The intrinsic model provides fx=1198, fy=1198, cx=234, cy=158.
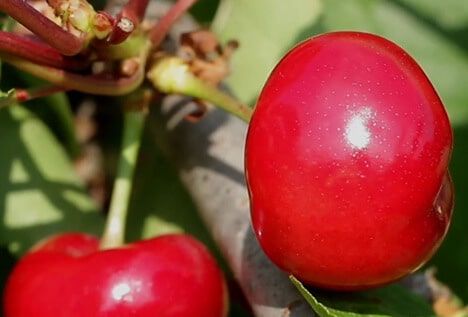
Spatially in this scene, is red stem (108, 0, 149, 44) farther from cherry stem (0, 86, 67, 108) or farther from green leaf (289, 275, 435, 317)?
green leaf (289, 275, 435, 317)

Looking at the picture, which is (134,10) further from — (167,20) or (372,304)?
(372,304)

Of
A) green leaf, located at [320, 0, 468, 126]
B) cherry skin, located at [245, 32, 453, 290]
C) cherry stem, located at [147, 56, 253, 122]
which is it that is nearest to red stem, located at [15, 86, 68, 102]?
cherry stem, located at [147, 56, 253, 122]

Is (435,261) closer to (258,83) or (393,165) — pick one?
(258,83)

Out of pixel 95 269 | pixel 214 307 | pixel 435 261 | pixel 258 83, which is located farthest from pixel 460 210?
pixel 95 269

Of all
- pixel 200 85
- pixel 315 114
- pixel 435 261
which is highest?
pixel 315 114

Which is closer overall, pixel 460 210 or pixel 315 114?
pixel 315 114

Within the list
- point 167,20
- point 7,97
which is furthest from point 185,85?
point 7,97
